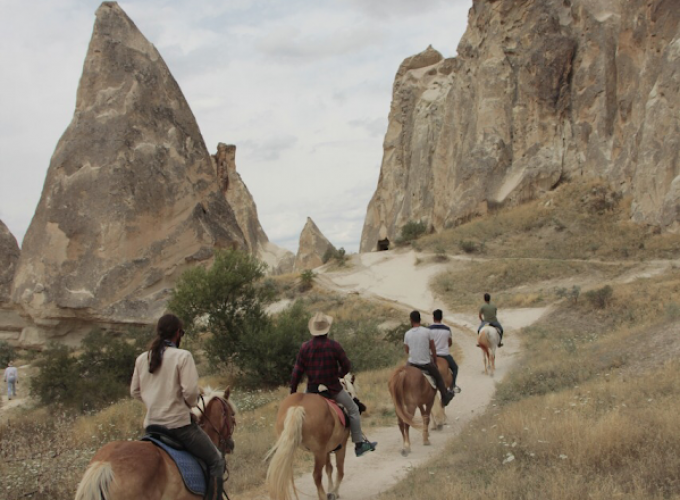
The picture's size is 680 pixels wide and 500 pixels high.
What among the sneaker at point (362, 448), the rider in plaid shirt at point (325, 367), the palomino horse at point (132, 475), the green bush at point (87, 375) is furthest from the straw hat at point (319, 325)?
the green bush at point (87, 375)

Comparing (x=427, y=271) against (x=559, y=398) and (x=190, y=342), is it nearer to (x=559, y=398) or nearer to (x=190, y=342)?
(x=190, y=342)

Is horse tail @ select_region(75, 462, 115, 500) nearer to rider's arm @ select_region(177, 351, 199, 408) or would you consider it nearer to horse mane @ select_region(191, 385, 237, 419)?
rider's arm @ select_region(177, 351, 199, 408)

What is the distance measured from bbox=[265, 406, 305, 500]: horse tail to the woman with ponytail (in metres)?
0.83

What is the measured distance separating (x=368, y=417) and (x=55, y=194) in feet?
44.7

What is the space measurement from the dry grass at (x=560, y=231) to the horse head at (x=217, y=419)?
23807 mm

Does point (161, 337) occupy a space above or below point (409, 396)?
above

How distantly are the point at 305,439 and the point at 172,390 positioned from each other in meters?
1.65

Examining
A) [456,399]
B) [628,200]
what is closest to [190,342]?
[456,399]

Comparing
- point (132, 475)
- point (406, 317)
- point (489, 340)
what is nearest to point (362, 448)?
point (132, 475)

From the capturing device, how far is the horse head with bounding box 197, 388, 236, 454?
4.85m

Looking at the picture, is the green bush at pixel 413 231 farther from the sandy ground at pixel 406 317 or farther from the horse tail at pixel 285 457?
the horse tail at pixel 285 457

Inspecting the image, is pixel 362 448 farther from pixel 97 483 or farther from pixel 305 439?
pixel 97 483

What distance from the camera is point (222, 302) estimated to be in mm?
17125

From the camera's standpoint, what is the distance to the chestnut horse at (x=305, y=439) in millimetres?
5004
